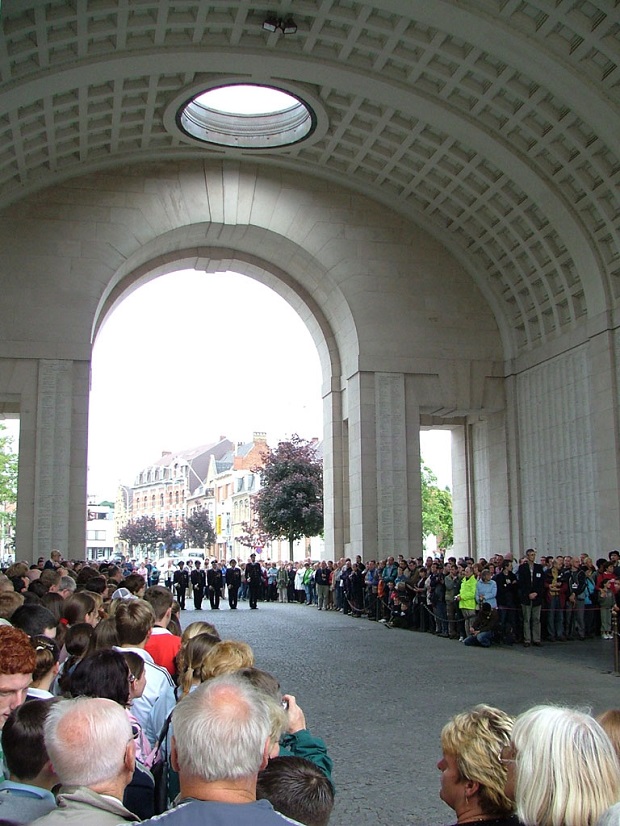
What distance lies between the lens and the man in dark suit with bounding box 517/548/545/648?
54.4ft

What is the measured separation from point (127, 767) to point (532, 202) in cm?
2335

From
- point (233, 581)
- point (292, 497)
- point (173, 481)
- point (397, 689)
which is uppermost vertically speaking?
point (173, 481)

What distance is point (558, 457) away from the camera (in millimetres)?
24500

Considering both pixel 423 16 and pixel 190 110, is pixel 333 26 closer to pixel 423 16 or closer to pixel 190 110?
pixel 423 16

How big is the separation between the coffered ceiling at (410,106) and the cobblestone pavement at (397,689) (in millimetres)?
11333

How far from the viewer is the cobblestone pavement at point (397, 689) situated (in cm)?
656

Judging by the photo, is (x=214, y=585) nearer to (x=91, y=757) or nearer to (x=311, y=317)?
(x=311, y=317)

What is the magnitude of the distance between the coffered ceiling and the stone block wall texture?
1433 mm

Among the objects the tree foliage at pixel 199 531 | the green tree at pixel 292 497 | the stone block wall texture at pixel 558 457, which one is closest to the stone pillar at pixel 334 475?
the stone block wall texture at pixel 558 457

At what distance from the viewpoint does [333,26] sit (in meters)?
20.4

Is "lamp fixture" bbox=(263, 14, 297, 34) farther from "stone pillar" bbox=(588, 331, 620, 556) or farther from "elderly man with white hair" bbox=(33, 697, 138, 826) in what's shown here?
"elderly man with white hair" bbox=(33, 697, 138, 826)

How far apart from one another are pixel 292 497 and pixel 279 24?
89.3 feet

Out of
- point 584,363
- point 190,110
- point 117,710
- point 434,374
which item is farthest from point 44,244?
point 117,710

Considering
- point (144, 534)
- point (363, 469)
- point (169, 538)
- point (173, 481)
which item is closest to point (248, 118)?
point (363, 469)
